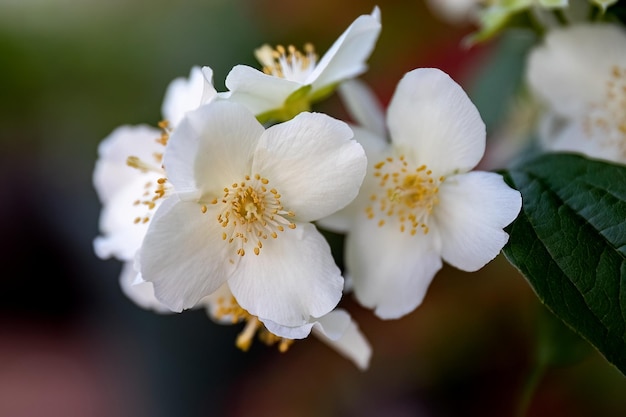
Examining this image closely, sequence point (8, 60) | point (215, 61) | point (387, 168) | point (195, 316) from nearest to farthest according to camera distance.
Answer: point (387, 168) → point (195, 316) → point (215, 61) → point (8, 60)

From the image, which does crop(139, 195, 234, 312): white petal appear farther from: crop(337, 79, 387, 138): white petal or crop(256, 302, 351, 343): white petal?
crop(337, 79, 387, 138): white petal

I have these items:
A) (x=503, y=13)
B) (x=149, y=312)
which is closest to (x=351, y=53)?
A: (x=503, y=13)

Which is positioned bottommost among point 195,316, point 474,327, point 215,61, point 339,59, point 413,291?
point 474,327

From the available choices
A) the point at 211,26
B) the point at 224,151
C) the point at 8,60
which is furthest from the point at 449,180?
the point at 8,60

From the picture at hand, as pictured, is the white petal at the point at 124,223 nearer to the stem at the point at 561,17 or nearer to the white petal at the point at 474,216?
the white petal at the point at 474,216

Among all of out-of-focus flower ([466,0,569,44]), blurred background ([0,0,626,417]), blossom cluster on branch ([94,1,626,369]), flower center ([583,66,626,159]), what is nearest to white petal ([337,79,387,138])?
blossom cluster on branch ([94,1,626,369])

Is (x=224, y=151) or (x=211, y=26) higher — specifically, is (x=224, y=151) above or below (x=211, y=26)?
above

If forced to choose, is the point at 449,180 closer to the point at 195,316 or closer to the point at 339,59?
the point at 339,59
